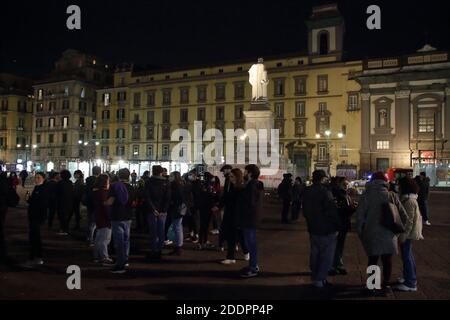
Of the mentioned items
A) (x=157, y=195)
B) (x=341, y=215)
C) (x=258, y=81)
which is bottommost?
(x=341, y=215)

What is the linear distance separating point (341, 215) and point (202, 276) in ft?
9.53

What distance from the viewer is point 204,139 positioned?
6638 centimetres

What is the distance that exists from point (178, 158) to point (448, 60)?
129ft

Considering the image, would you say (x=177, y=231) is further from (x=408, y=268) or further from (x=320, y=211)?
(x=408, y=268)

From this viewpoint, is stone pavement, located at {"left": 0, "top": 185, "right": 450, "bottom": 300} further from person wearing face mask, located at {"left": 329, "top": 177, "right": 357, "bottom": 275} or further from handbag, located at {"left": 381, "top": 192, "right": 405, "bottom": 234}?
handbag, located at {"left": 381, "top": 192, "right": 405, "bottom": 234}

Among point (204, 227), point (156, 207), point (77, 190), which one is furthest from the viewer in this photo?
point (77, 190)

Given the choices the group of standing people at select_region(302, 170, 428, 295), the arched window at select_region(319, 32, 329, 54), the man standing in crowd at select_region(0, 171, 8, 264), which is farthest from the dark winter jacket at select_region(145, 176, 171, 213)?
the arched window at select_region(319, 32, 329, 54)

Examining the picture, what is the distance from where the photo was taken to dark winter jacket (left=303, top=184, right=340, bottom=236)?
6.82 meters

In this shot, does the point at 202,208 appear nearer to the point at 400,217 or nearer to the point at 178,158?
the point at 400,217

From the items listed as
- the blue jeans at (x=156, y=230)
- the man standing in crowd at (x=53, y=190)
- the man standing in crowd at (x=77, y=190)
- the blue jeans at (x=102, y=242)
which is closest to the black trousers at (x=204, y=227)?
the blue jeans at (x=156, y=230)

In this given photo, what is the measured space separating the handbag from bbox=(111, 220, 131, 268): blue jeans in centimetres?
452

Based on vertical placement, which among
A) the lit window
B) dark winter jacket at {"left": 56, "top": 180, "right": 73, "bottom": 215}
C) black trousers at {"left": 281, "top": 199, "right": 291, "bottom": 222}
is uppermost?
the lit window

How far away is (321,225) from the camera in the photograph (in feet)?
22.5

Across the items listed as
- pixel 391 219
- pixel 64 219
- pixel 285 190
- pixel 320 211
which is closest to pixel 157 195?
pixel 320 211
